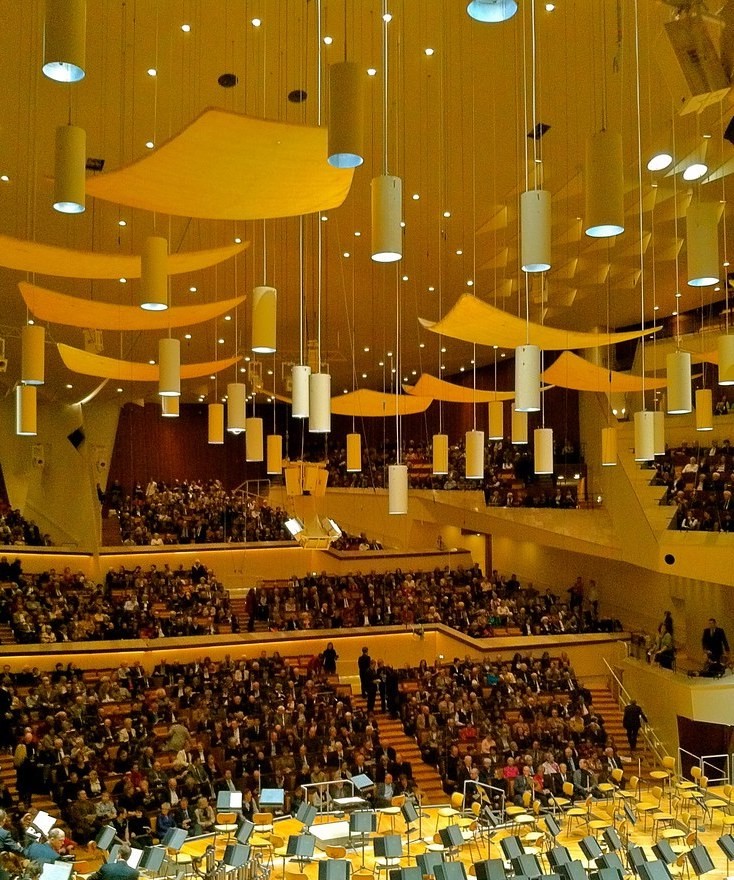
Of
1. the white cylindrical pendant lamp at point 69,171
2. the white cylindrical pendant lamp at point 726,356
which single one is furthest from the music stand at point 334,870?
the white cylindrical pendant lamp at point 69,171

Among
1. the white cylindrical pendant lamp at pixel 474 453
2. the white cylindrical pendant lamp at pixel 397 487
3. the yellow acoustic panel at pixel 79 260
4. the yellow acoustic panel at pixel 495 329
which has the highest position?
the yellow acoustic panel at pixel 79 260

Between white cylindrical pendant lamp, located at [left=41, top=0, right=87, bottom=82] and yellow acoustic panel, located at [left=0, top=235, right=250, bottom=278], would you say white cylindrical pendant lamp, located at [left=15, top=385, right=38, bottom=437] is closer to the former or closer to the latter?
yellow acoustic panel, located at [left=0, top=235, right=250, bottom=278]

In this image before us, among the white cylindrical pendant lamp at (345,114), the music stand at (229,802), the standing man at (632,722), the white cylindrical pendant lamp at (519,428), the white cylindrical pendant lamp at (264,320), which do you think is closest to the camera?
the white cylindrical pendant lamp at (345,114)

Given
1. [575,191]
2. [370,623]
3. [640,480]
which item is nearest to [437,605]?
[370,623]

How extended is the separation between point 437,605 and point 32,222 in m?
13.1

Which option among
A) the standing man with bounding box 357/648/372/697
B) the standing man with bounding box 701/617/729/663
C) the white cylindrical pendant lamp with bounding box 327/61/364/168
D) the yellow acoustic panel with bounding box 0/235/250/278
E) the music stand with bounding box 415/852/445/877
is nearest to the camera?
the white cylindrical pendant lamp with bounding box 327/61/364/168

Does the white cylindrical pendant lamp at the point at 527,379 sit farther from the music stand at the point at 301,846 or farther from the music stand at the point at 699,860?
the music stand at the point at 301,846

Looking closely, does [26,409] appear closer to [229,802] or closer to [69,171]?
[69,171]

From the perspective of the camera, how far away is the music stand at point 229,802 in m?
10.8

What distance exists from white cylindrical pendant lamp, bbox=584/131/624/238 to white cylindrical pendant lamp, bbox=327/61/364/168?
101 centimetres

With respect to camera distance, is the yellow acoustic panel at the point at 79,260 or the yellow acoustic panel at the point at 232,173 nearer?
the yellow acoustic panel at the point at 232,173

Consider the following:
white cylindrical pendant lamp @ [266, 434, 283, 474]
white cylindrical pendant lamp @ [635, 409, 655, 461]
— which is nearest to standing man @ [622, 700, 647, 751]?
white cylindrical pendant lamp @ [266, 434, 283, 474]

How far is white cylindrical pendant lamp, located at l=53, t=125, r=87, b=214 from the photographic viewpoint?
4.32 meters

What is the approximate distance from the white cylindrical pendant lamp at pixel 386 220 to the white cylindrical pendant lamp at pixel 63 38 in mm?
1319
